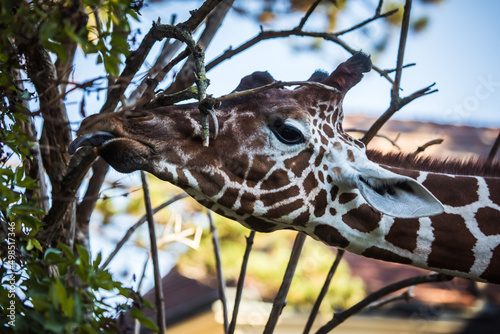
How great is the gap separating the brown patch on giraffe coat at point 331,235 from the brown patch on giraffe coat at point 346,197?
0.46 feet

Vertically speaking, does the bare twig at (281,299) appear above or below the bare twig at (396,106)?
below

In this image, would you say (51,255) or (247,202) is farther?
(247,202)

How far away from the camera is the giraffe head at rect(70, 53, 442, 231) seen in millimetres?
2736

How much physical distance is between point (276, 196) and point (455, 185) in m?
0.97

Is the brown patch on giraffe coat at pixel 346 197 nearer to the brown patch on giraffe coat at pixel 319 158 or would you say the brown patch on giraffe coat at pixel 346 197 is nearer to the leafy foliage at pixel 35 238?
the brown patch on giraffe coat at pixel 319 158

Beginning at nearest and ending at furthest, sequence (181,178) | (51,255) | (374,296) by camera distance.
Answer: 1. (51,255)
2. (181,178)
3. (374,296)

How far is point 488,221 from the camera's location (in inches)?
122

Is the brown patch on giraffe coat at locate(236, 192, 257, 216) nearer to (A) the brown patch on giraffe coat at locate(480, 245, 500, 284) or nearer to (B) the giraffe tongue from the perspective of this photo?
(B) the giraffe tongue

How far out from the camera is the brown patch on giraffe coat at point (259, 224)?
119 inches

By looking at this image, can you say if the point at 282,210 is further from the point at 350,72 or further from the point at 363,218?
the point at 350,72

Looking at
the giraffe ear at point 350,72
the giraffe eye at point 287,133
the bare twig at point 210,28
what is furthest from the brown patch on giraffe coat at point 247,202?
the bare twig at point 210,28

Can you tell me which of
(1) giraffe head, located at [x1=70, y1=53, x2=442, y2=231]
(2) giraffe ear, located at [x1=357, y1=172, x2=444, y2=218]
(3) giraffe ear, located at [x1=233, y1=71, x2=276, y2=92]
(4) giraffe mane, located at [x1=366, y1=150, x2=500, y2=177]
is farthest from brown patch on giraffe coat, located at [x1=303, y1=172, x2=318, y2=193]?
(3) giraffe ear, located at [x1=233, y1=71, x2=276, y2=92]

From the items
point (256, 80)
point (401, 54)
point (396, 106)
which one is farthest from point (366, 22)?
point (256, 80)

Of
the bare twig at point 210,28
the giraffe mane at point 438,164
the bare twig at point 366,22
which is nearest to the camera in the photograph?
the giraffe mane at point 438,164
